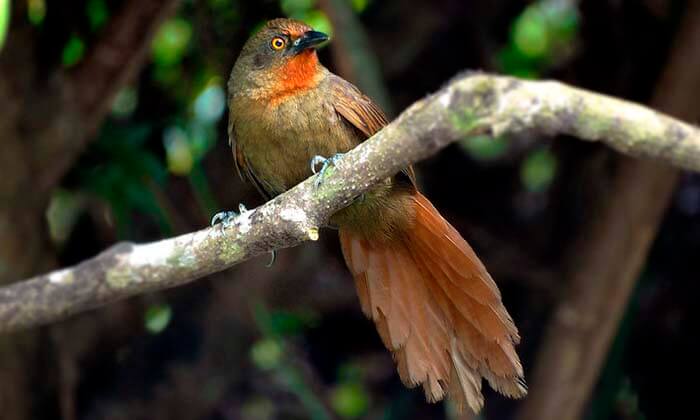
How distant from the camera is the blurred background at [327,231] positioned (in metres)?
3.71

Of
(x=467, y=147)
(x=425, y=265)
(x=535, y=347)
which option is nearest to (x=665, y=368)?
(x=535, y=347)

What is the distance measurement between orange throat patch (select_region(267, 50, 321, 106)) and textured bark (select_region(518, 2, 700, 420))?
137cm

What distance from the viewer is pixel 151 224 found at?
4.35 metres

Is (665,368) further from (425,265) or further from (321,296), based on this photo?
(425,265)

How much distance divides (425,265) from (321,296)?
5.28ft

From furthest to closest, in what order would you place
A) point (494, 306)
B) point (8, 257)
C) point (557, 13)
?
point (557, 13) < point (8, 257) < point (494, 306)

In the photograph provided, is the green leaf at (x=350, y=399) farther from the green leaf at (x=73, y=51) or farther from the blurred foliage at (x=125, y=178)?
the green leaf at (x=73, y=51)

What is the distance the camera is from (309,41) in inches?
→ 128

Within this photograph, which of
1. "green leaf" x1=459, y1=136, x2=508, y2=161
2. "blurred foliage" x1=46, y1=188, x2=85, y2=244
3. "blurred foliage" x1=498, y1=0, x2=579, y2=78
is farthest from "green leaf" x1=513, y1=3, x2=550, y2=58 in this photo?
"blurred foliage" x1=46, y1=188, x2=85, y2=244

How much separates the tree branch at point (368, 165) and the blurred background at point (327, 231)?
77cm

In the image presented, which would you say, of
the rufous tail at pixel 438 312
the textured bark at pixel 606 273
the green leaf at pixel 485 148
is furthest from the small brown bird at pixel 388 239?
the green leaf at pixel 485 148

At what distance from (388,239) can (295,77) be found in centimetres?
54

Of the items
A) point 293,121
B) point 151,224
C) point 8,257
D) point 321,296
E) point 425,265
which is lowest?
point 321,296

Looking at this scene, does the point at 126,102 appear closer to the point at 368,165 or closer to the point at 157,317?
the point at 157,317
